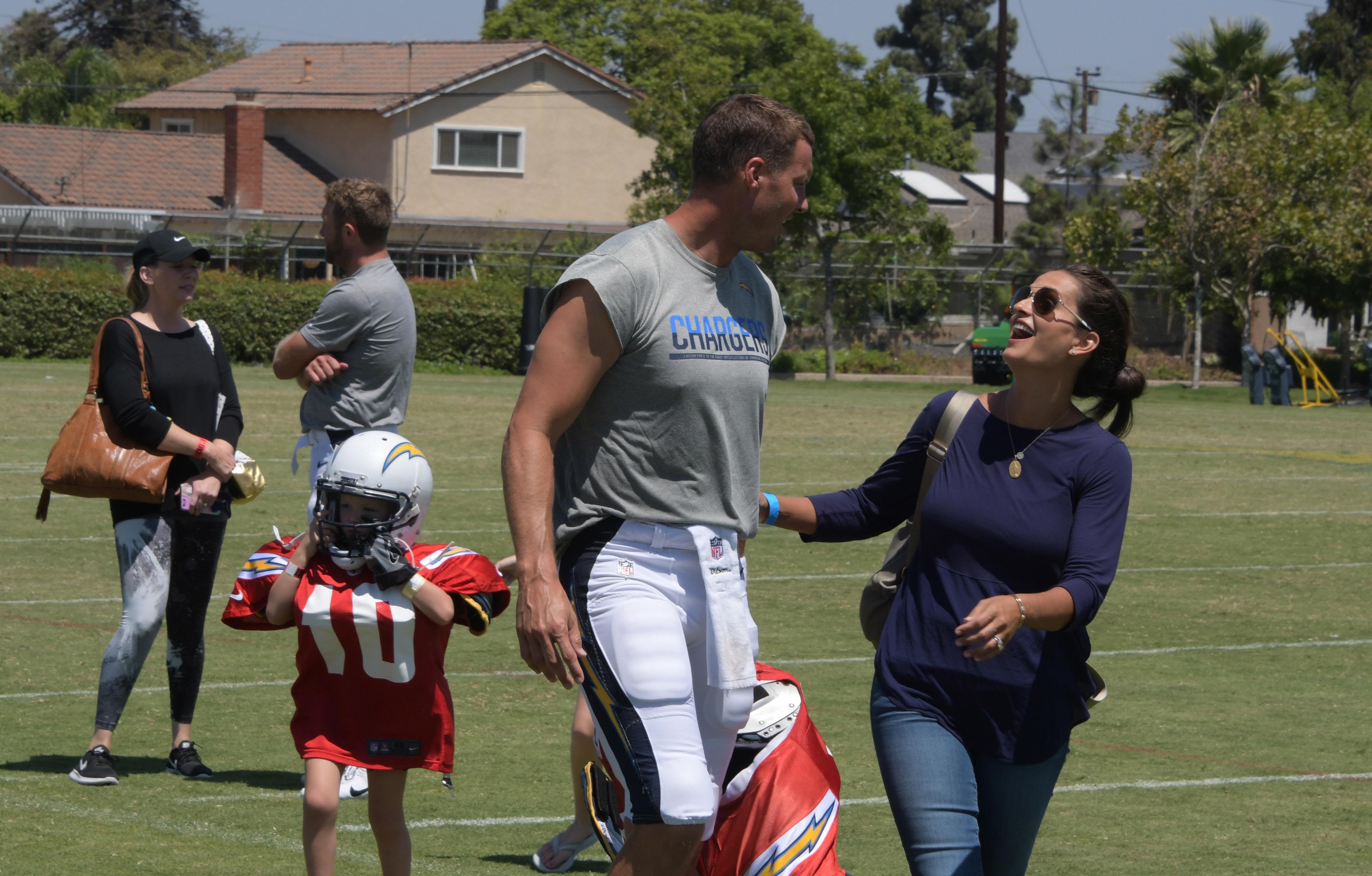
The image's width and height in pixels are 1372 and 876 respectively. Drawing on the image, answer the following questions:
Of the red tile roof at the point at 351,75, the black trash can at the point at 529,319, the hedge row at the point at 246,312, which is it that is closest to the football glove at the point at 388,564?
the black trash can at the point at 529,319

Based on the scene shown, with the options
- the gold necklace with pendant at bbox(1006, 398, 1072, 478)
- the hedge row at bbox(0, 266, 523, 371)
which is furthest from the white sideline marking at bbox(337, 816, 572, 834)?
the hedge row at bbox(0, 266, 523, 371)

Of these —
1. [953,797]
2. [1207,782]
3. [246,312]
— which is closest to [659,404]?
[953,797]

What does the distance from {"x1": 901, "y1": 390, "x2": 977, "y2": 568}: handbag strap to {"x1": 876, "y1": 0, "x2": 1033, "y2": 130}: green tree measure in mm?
117711

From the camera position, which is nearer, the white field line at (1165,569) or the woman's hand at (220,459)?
the woman's hand at (220,459)

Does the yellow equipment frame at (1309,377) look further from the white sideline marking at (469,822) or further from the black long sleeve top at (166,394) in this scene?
the white sideline marking at (469,822)

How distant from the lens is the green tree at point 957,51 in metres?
120

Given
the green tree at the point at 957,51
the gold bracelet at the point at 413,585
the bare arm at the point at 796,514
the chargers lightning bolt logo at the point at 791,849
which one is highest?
the green tree at the point at 957,51

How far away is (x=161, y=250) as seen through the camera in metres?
6.63

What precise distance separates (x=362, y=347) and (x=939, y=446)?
3246 millimetres

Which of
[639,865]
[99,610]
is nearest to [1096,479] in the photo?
[639,865]

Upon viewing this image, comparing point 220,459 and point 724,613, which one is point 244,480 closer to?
point 220,459

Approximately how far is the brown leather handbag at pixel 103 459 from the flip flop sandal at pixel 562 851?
2248 mm

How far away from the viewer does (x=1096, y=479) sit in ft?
13.5

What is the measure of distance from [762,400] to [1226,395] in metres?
35.2
